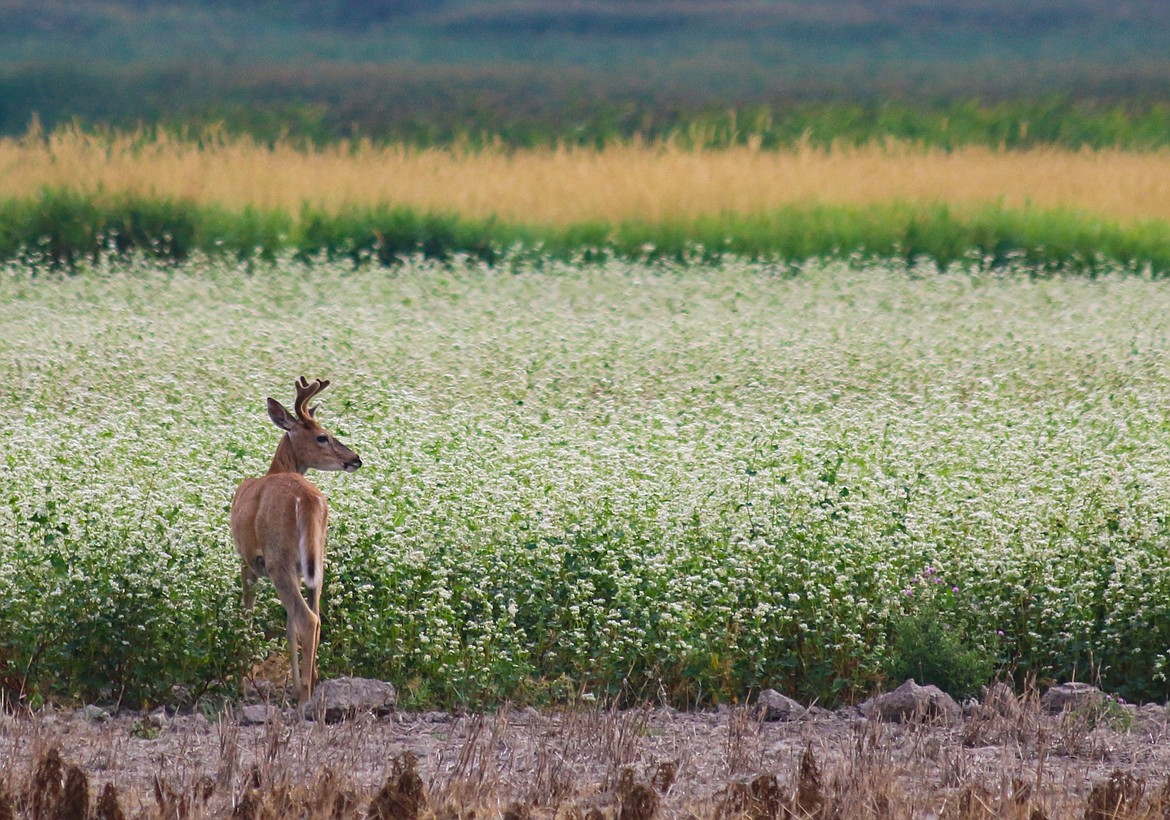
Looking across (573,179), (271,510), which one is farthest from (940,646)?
(573,179)

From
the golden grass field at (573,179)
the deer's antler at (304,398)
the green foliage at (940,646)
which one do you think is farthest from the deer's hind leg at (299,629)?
the golden grass field at (573,179)

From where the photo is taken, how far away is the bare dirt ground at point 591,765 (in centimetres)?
522

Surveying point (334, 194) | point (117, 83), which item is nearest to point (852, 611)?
point (334, 194)

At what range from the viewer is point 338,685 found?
6348 mm

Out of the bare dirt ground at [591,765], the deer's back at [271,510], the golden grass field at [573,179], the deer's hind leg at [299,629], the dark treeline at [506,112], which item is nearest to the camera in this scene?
the bare dirt ground at [591,765]

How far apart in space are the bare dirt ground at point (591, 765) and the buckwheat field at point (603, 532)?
0.38 m

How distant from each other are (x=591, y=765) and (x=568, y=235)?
16.6 m

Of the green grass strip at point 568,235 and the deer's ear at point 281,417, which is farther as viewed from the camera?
the green grass strip at point 568,235

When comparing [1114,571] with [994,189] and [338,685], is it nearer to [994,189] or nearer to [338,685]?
[338,685]

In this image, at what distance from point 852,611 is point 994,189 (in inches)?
749

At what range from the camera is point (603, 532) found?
7.58 metres

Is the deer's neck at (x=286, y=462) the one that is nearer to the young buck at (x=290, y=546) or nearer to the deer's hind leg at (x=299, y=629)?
the young buck at (x=290, y=546)

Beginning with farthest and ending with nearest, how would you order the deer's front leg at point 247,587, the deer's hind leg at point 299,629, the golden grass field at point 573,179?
1. the golden grass field at point 573,179
2. the deer's front leg at point 247,587
3. the deer's hind leg at point 299,629

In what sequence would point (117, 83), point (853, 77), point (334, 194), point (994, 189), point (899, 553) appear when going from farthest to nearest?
point (853, 77) → point (117, 83) → point (994, 189) → point (334, 194) → point (899, 553)
